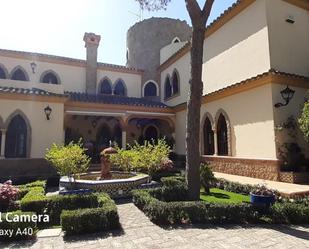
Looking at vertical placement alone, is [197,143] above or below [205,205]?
above

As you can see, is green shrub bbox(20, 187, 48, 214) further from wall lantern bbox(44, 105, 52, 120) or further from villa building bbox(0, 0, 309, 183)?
wall lantern bbox(44, 105, 52, 120)

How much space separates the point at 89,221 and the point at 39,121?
408 inches

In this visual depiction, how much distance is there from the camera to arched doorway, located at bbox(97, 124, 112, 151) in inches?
860

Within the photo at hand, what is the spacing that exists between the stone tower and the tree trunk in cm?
1617

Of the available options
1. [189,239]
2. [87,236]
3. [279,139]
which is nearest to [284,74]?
[279,139]

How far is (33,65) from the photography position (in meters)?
20.4

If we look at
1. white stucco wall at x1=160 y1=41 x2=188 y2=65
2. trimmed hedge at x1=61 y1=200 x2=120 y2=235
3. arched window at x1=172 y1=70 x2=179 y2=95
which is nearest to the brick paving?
trimmed hedge at x1=61 y1=200 x2=120 y2=235

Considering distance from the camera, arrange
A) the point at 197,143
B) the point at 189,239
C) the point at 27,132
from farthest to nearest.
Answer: the point at 27,132 < the point at 197,143 < the point at 189,239

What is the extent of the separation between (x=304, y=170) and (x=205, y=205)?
6.53 meters

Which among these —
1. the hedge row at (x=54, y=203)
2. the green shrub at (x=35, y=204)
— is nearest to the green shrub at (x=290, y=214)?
the hedge row at (x=54, y=203)

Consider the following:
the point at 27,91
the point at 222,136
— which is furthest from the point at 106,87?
the point at 222,136

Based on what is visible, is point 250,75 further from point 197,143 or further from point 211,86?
point 197,143

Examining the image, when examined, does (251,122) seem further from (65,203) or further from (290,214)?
(65,203)

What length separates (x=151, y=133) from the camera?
23.7 meters
